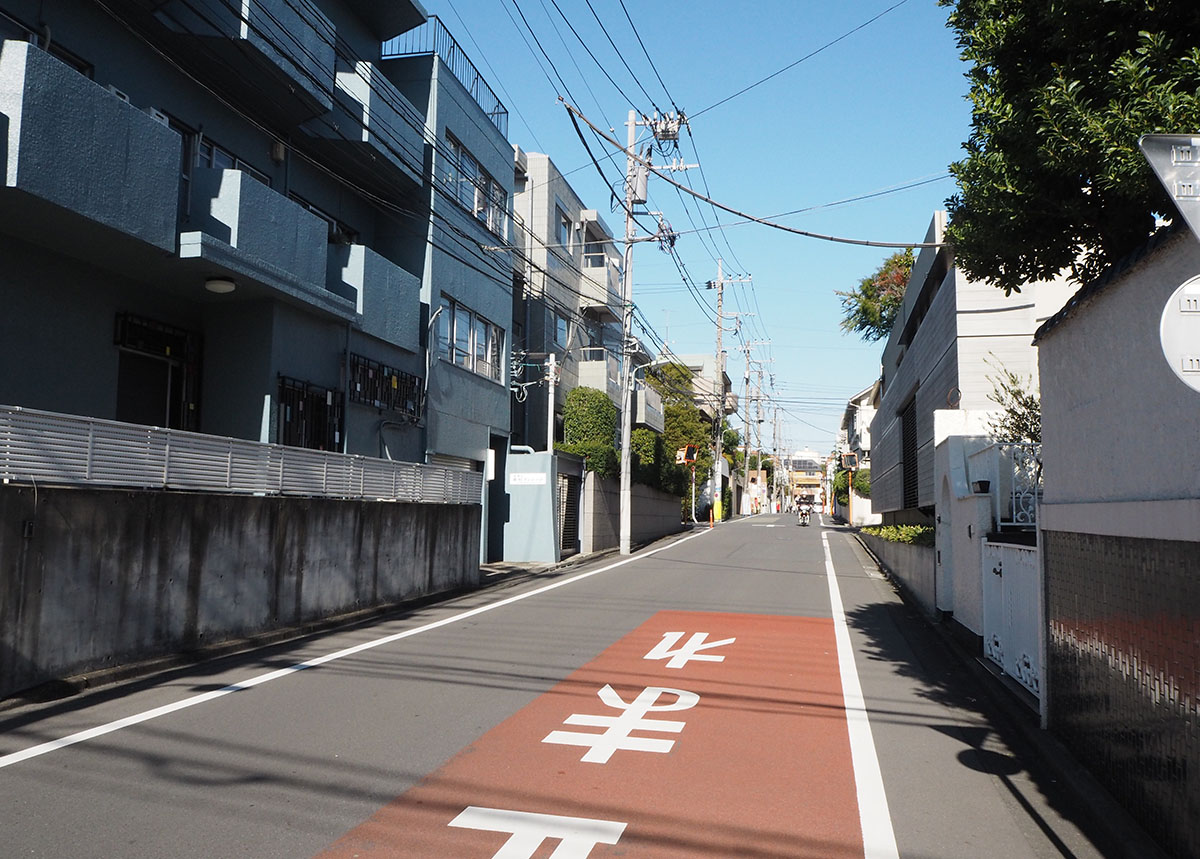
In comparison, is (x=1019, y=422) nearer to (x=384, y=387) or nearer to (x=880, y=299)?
(x=384, y=387)

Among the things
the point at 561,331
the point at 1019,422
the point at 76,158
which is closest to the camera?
the point at 76,158

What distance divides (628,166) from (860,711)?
25.2 metres

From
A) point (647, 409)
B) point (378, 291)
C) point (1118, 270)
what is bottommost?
point (1118, 270)

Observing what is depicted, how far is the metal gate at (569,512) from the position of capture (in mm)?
26672

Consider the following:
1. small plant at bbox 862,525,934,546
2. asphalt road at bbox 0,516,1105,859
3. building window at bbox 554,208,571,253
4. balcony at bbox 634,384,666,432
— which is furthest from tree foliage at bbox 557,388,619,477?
asphalt road at bbox 0,516,1105,859

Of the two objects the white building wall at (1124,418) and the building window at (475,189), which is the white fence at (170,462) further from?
the building window at (475,189)

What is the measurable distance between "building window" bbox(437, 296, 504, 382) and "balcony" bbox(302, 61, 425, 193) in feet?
10.9

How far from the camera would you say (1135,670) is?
5062 mm

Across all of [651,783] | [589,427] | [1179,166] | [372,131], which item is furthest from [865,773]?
[589,427]

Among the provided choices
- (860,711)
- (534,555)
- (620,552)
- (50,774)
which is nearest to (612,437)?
(620,552)

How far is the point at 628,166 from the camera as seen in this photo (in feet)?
101

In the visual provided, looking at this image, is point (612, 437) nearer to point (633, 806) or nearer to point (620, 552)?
point (620, 552)

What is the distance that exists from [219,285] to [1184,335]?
13118 mm

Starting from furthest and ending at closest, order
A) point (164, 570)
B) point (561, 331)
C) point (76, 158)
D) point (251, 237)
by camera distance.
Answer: point (561, 331), point (251, 237), point (76, 158), point (164, 570)
